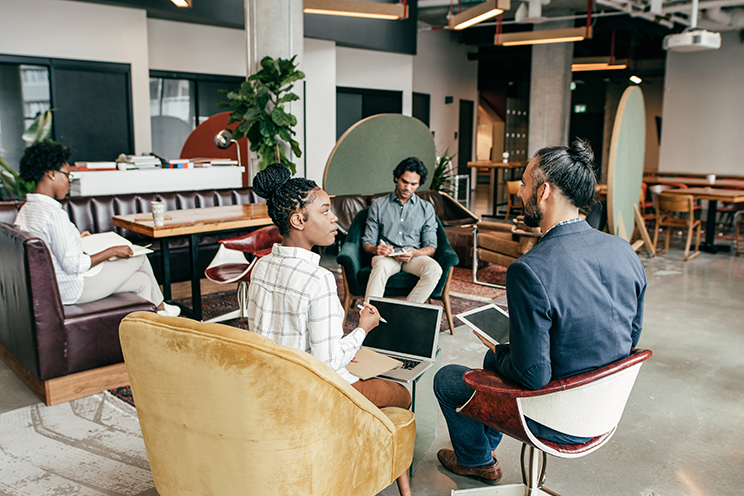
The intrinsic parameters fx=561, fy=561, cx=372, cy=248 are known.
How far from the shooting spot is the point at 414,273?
4.16 metres

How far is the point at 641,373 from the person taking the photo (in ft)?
11.5

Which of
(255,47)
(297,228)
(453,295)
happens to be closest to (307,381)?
(297,228)

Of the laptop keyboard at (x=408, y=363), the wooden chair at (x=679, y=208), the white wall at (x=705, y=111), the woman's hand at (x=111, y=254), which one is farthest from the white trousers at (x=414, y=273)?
the white wall at (x=705, y=111)

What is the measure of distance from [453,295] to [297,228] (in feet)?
11.7

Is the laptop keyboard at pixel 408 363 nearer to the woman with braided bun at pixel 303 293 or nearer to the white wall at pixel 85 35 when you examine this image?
the woman with braided bun at pixel 303 293

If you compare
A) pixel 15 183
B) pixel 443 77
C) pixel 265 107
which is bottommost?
pixel 15 183

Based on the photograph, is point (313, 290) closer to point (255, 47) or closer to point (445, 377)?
point (445, 377)

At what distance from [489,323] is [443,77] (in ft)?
41.7

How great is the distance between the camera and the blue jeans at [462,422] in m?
2.06

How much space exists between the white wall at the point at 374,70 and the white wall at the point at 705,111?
4.97m

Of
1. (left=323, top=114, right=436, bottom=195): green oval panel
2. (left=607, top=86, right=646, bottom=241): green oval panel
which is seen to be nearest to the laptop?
(left=607, top=86, right=646, bottom=241): green oval panel

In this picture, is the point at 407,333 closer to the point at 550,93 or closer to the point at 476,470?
the point at 476,470

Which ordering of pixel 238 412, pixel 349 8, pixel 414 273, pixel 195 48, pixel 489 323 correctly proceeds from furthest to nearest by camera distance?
pixel 195 48, pixel 349 8, pixel 414 273, pixel 489 323, pixel 238 412

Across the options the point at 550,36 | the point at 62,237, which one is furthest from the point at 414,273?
the point at 550,36
